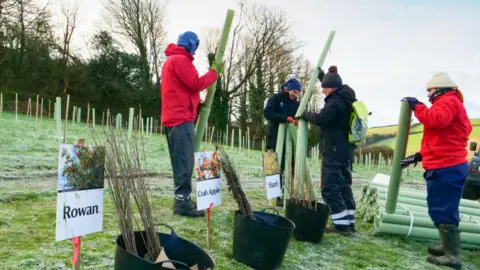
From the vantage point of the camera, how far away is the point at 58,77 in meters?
21.9

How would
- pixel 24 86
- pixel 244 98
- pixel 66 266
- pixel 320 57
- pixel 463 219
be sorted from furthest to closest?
pixel 244 98 → pixel 24 86 → pixel 463 219 → pixel 320 57 → pixel 66 266

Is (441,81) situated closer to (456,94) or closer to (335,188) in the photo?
(456,94)

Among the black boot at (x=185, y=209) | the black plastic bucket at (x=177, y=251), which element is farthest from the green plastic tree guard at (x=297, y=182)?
the black plastic bucket at (x=177, y=251)

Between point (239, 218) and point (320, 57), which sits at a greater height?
point (320, 57)

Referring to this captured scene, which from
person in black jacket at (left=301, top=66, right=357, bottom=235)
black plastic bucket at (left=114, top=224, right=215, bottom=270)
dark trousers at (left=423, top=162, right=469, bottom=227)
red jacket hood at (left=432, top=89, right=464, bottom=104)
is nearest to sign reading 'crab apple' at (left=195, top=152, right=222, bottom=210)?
black plastic bucket at (left=114, top=224, right=215, bottom=270)

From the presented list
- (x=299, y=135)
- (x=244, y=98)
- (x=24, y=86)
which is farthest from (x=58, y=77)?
(x=299, y=135)

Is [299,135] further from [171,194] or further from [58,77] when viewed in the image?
[58,77]

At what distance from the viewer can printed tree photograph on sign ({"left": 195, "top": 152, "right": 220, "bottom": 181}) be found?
9.20 ft

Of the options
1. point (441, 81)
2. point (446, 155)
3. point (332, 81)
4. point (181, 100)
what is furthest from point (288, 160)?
point (441, 81)

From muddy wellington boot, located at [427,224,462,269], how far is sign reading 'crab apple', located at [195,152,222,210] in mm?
1920

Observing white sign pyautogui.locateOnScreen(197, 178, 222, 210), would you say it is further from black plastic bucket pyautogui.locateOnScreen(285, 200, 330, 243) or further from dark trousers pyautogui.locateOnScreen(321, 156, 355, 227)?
dark trousers pyautogui.locateOnScreen(321, 156, 355, 227)

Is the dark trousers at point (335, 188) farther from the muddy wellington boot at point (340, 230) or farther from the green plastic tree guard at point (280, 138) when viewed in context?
the green plastic tree guard at point (280, 138)

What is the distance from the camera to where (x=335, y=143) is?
390 centimetres

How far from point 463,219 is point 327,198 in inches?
68.7
